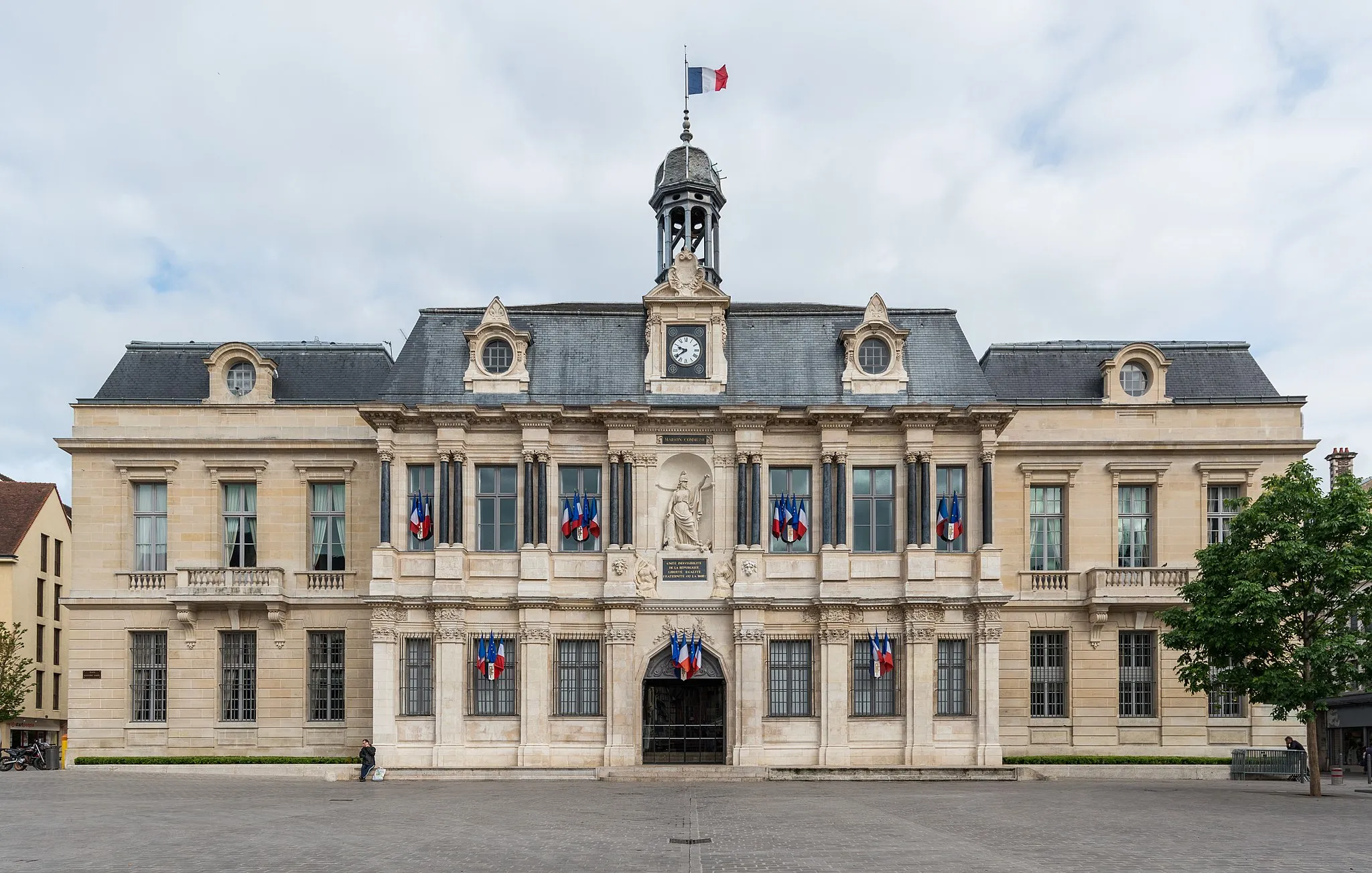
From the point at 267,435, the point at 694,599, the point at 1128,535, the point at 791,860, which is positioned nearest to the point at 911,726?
the point at 694,599

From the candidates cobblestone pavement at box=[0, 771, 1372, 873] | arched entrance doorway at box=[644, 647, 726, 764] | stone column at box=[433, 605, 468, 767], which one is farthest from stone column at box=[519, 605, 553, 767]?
cobblestone pavement at box=[0, 771, 1372, 873]

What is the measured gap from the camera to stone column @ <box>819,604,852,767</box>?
4125 cm

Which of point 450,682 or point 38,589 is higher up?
point 38,589

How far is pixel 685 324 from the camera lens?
143ft

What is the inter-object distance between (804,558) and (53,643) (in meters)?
43.0

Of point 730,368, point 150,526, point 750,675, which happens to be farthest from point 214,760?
point 730,368

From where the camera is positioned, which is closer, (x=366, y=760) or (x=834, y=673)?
(x=366, y=760)

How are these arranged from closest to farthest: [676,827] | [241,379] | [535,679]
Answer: [676,827] < [535,679] < [241,379]

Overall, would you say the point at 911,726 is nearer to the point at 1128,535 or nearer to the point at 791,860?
the point at 1128,535

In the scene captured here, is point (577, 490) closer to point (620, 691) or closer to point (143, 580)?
point (620, 691)

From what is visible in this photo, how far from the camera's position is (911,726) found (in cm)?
4131

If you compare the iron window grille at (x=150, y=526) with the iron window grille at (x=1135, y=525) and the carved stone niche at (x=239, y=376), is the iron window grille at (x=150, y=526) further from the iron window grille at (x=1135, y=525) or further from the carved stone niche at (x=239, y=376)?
the iron window grille at (x=1135, y=525)

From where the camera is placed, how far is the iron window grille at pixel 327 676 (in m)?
44.1

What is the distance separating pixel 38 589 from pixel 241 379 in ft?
79.0
